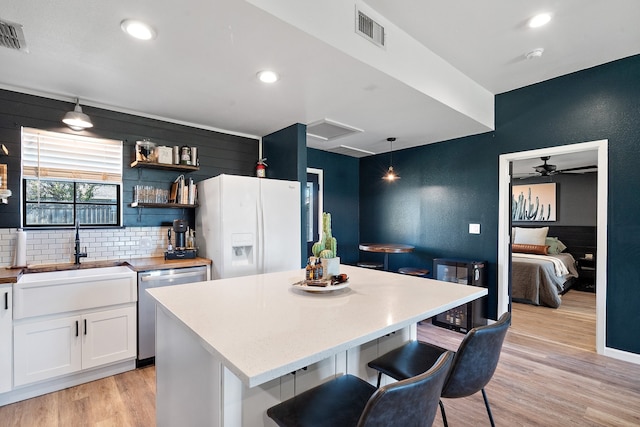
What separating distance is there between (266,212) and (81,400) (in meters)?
2.07

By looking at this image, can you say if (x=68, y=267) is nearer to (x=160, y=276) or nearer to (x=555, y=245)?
(x=160, y=276)

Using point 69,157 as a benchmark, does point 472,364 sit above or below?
below

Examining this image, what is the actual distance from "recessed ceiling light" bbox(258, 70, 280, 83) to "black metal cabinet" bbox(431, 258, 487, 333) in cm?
296

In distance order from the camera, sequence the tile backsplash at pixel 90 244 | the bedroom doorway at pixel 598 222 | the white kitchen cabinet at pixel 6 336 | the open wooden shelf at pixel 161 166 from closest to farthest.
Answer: the white kitchen cabinet at pixel 6 336 < the tile backsplash at pixel 90 244 < the bedroom doorway at pixel 598 222 < the open wooden shelf at pixel 161 166

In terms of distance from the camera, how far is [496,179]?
12.5 feet

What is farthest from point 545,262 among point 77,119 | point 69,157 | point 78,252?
point 69,157

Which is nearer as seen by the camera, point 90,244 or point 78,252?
point 78,252

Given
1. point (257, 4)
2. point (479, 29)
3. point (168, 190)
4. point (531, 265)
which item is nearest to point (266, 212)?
point (168, 190)

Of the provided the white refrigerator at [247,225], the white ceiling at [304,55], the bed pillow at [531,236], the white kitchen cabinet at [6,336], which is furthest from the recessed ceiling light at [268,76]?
the bed pillow at [531,236]

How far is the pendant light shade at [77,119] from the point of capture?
9.04 feet

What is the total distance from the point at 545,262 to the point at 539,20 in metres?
3.59

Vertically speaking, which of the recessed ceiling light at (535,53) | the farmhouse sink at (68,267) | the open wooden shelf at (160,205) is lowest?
the farmhouse sink at (68,267)

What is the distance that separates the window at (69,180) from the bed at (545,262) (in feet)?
17.0

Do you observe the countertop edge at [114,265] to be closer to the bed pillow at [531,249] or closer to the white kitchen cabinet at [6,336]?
the white kitchen cabinet at [6,336]
